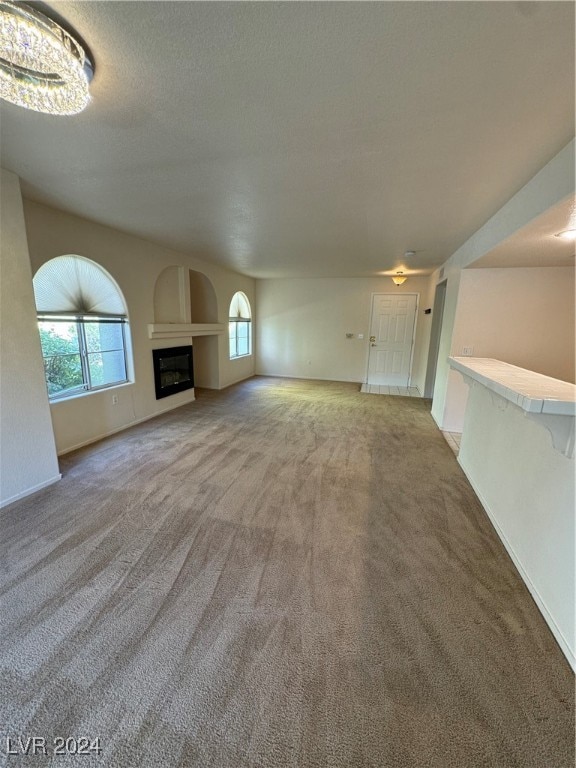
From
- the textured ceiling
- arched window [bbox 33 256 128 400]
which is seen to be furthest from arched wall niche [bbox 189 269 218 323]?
the textured ceiling

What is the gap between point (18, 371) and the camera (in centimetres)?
234

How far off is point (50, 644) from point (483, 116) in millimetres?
3245

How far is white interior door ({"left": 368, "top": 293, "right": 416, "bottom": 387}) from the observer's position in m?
6.71

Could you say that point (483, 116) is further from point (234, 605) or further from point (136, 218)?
point (136, 218)

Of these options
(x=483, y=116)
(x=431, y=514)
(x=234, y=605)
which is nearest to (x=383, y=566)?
(x=431, y=514)

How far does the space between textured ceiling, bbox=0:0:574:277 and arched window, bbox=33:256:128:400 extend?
704mm

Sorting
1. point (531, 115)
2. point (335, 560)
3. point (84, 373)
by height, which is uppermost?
point (531, 115)

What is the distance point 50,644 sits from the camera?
1.34m

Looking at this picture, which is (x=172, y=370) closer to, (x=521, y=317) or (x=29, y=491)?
(x=29, y=491)

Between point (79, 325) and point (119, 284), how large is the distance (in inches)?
28.4

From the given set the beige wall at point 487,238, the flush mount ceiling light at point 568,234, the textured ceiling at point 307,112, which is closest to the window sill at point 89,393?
the textured ceiling at point 307,112

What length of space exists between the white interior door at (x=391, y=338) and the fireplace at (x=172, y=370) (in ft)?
14.0

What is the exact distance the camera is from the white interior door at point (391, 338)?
6.71 meters

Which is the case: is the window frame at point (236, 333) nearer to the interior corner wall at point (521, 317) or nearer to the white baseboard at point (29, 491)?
the white baseboard at point (29, 491)
